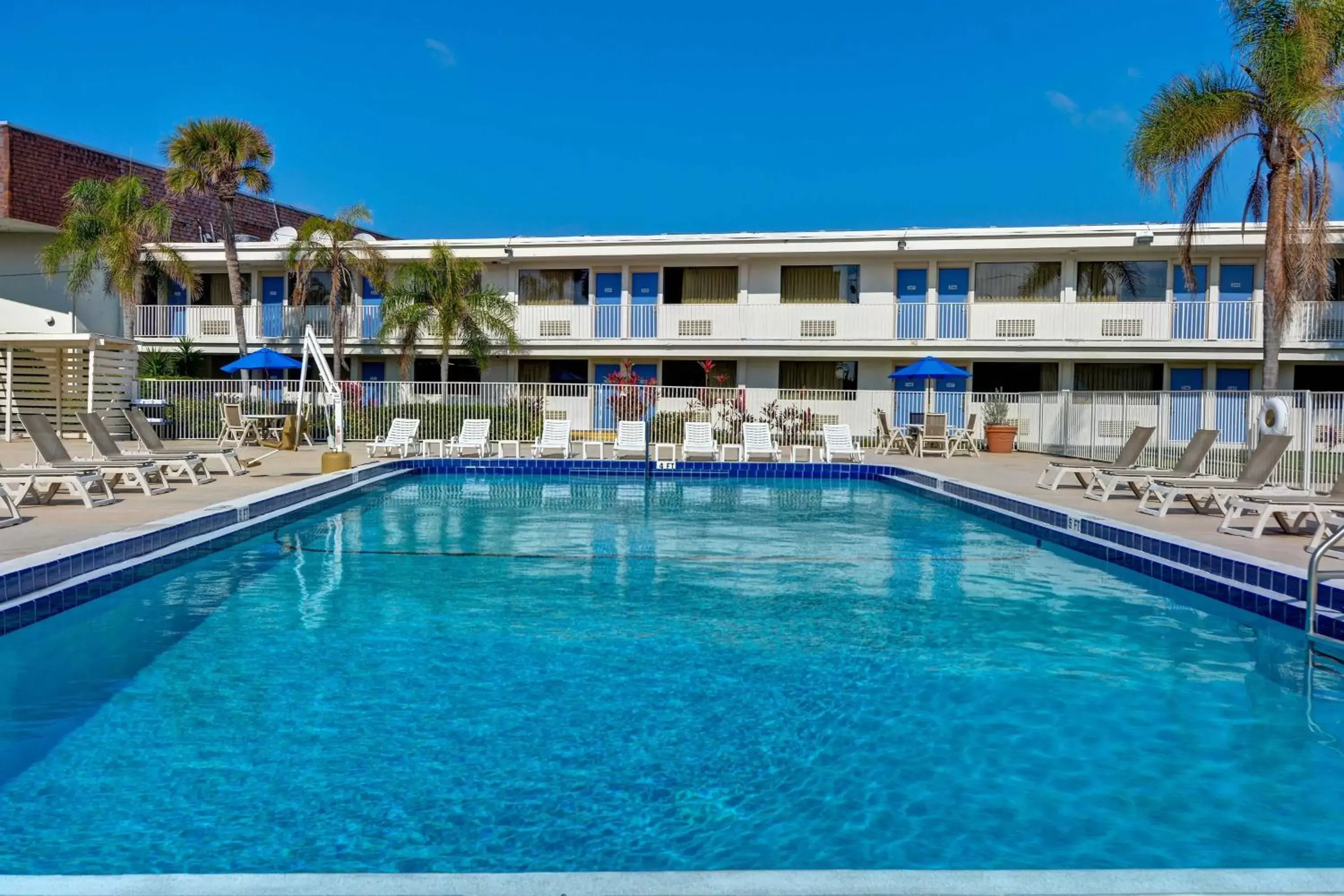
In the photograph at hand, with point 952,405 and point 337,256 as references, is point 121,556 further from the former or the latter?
point 952,405

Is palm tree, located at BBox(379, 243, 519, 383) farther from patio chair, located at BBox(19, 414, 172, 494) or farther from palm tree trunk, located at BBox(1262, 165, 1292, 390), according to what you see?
palm tree trunk, located at BBox(1262, 165, 1292, 390)

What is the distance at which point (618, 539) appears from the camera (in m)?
11.4

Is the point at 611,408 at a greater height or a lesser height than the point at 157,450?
greater

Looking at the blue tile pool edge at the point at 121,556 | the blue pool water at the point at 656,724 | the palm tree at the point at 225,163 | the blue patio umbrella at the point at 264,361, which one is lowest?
the blue pool water at the point at 656,724

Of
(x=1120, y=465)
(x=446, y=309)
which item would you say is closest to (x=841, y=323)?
(x=446, y=309)

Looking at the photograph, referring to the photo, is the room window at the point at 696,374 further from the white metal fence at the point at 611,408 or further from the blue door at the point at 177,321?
the blue door at the point at 177,321

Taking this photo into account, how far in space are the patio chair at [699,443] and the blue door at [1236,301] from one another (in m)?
12.7

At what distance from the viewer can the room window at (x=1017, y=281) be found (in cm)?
2588

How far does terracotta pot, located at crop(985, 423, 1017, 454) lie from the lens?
2322cm

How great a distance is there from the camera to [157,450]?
48.9 feet

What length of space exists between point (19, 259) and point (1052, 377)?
90.5 ft

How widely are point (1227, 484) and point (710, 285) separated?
17683 mm

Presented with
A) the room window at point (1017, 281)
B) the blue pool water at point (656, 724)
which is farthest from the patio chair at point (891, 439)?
the blue pool water at point (656, 724)

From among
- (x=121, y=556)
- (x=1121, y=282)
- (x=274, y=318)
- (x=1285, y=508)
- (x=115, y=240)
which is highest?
(x=115, y=240)
